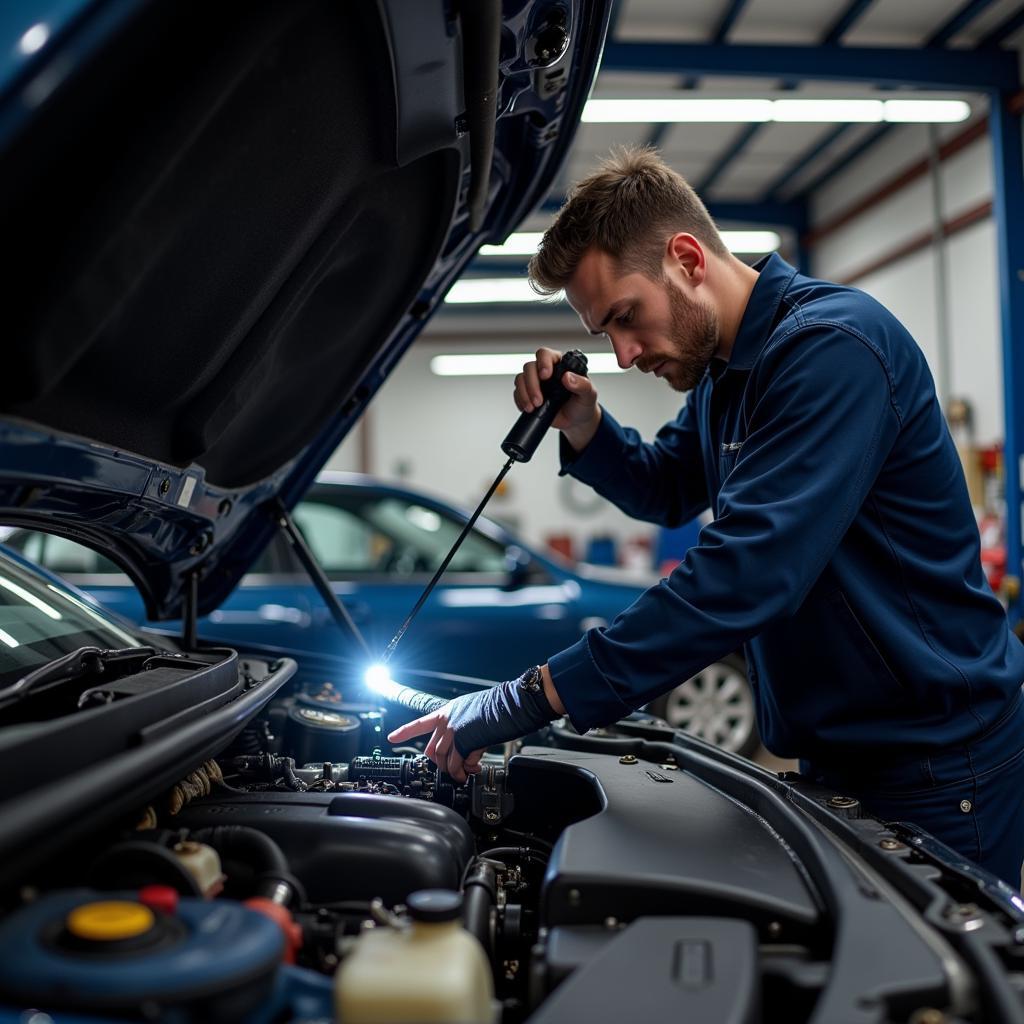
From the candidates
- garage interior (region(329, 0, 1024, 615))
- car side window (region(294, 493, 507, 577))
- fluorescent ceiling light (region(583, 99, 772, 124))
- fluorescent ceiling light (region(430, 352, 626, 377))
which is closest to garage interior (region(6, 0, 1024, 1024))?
car side window (region(294, 493, 507, 577))

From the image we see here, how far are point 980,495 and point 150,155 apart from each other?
7191 mm

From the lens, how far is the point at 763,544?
1345mm

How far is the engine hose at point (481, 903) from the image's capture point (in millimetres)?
1146

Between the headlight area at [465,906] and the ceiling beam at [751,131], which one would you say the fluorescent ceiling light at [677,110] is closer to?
the ceiling beam at [751,131]

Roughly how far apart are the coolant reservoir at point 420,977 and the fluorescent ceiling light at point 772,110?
17.4 feet

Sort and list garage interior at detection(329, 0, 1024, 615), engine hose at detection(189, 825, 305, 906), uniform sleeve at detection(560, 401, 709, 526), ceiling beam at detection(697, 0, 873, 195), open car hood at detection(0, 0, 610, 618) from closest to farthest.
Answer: open car hood at detection(0, 0, 610, 618) → engine hose at detection(189, 825, 305, 906) → uniform sleeve at detection(560, 401, 709, 526) → garage interior at detection(329, 0, 1024, 615) → ceiling beam at detection(697, 0, 873, 195)

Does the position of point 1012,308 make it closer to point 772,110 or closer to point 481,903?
point 772,110

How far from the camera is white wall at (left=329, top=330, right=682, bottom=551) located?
1286 centimetres

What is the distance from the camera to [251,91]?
1.11 meters

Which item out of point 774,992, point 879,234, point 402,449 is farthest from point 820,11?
point 402,449

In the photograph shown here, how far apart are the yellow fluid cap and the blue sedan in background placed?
10.1ft

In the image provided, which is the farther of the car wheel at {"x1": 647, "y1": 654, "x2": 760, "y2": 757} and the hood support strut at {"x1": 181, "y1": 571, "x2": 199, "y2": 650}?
the car wheel at {"x1": 647, "y1": 654, "x2": 760, "y2": 757}

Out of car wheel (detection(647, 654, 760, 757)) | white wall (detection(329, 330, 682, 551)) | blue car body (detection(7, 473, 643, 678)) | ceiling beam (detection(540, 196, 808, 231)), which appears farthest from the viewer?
white wall (detection(329, 330, 682, 551))

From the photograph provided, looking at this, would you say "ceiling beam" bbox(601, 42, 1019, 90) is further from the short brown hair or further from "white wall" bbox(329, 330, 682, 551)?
"white wall" bbox(329, 330, 682, 551)
